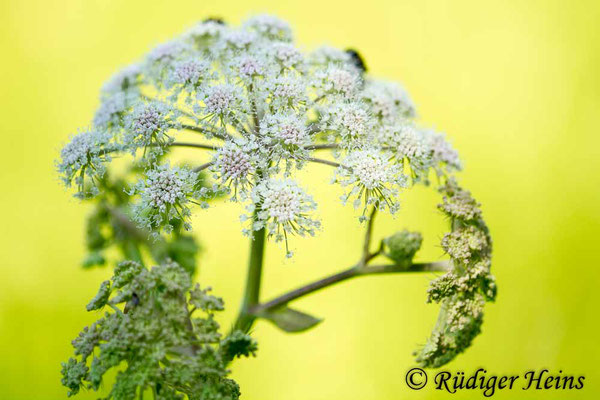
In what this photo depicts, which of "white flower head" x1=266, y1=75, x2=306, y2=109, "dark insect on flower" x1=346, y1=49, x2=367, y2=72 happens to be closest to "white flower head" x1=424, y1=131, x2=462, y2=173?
"dark insect on flower" x1=346, y1=49, x2=367, y2=72

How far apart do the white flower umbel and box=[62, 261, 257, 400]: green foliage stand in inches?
10.4

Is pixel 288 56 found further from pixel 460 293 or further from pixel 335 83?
pixel 460 293

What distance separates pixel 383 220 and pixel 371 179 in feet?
8.35

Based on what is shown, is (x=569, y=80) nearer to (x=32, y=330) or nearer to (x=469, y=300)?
(x=469, y=300)

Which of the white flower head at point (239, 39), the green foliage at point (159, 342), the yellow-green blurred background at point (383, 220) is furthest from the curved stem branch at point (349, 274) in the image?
the yellow-green blurred background at point (383, 220)

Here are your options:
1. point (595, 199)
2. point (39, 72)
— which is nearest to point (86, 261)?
point (39, 72)

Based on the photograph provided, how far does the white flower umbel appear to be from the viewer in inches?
68.0

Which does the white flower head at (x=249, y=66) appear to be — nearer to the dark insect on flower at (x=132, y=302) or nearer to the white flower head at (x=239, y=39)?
the white flower head at (x=239, y=39)

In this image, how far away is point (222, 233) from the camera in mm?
4324

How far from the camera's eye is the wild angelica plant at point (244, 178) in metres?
1.54

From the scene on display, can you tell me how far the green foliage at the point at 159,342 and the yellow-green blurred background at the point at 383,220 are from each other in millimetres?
1882

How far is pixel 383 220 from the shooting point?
433 centimetres

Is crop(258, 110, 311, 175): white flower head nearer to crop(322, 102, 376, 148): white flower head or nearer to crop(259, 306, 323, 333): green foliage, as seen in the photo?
crop(322, 102, 376, 148): white flower head

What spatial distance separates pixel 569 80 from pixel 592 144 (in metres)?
0.54
